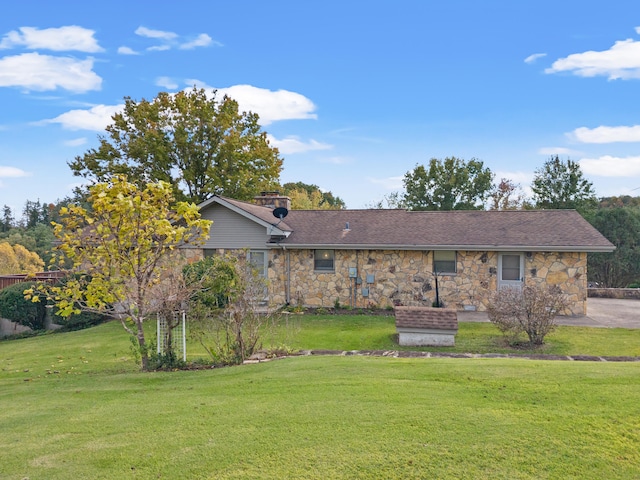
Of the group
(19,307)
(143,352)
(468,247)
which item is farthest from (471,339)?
(19,307)

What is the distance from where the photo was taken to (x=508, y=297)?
37.4 feet

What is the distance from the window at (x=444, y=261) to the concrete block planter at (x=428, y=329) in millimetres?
5435

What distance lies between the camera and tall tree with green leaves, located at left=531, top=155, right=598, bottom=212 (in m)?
30.8

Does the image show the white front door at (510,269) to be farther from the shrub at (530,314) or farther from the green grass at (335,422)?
the green grass at (335,422)

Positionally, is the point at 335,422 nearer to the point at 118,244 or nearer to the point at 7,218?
the point at 118,244

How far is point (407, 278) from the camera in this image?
667 inches

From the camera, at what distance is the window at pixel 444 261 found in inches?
656

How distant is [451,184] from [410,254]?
842 inches

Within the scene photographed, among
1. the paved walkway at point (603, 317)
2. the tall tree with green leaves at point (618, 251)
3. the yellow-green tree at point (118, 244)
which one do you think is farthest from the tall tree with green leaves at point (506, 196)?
the yellow-green tree at point (118, 244)

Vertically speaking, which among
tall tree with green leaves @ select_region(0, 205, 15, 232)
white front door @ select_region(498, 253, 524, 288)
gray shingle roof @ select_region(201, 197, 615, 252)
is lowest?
white front door @ select_region(498, 253, 524, 288)

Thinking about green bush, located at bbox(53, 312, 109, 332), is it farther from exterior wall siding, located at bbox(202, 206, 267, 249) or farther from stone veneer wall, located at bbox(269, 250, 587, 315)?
stone veneer wall, located at bbox(269, 250, 587, 315)

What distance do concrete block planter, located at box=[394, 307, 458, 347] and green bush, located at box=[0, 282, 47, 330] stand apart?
570 inches

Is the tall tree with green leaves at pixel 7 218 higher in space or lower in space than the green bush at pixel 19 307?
higher

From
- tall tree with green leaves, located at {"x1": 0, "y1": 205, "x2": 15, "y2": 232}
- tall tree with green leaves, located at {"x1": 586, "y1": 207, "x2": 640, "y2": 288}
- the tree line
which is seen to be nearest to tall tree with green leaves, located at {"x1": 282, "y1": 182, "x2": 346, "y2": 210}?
the tree line
